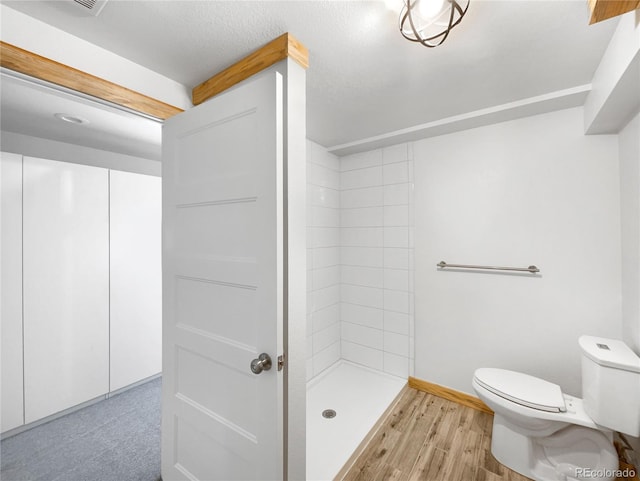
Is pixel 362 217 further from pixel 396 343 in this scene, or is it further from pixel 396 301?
pixel 396 343

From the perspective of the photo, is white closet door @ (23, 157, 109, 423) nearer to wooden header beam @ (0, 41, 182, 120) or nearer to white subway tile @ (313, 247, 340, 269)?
wooden header beam @ (0, 41, 182, 120)

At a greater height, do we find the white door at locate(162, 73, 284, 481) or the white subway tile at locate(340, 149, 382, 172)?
the white subway tile at locate(340, 149, 382, 172)

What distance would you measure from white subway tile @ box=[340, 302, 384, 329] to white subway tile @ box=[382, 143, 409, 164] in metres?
1.42

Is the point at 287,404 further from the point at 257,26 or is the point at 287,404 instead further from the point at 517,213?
the point at 517,213

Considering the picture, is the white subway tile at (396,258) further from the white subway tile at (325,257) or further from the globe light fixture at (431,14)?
the globe light fixture at (431,14)

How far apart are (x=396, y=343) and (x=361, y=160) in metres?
1.78

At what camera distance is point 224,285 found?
1204 millimetres

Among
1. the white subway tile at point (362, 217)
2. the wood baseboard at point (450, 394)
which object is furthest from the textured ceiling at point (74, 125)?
the wood baseboard at point (450, 394)

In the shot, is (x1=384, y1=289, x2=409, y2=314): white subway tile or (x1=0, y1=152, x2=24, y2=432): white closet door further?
(x1=384, y1=289, x2=409, y2=314): white subway tile

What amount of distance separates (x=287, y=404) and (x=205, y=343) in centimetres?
48

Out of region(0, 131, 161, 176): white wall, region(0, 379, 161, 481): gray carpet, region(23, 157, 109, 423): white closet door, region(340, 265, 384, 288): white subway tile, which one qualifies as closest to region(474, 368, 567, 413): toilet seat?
region(340, 265, 384, 288): white subway tile

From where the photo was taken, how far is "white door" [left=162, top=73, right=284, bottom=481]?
3.42 ft

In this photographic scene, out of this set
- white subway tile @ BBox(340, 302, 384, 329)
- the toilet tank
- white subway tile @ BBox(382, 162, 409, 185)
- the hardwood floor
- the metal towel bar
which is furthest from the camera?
white subway tile @ BBox(340, 302, 384, 329)

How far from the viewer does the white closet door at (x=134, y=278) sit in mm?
2455
